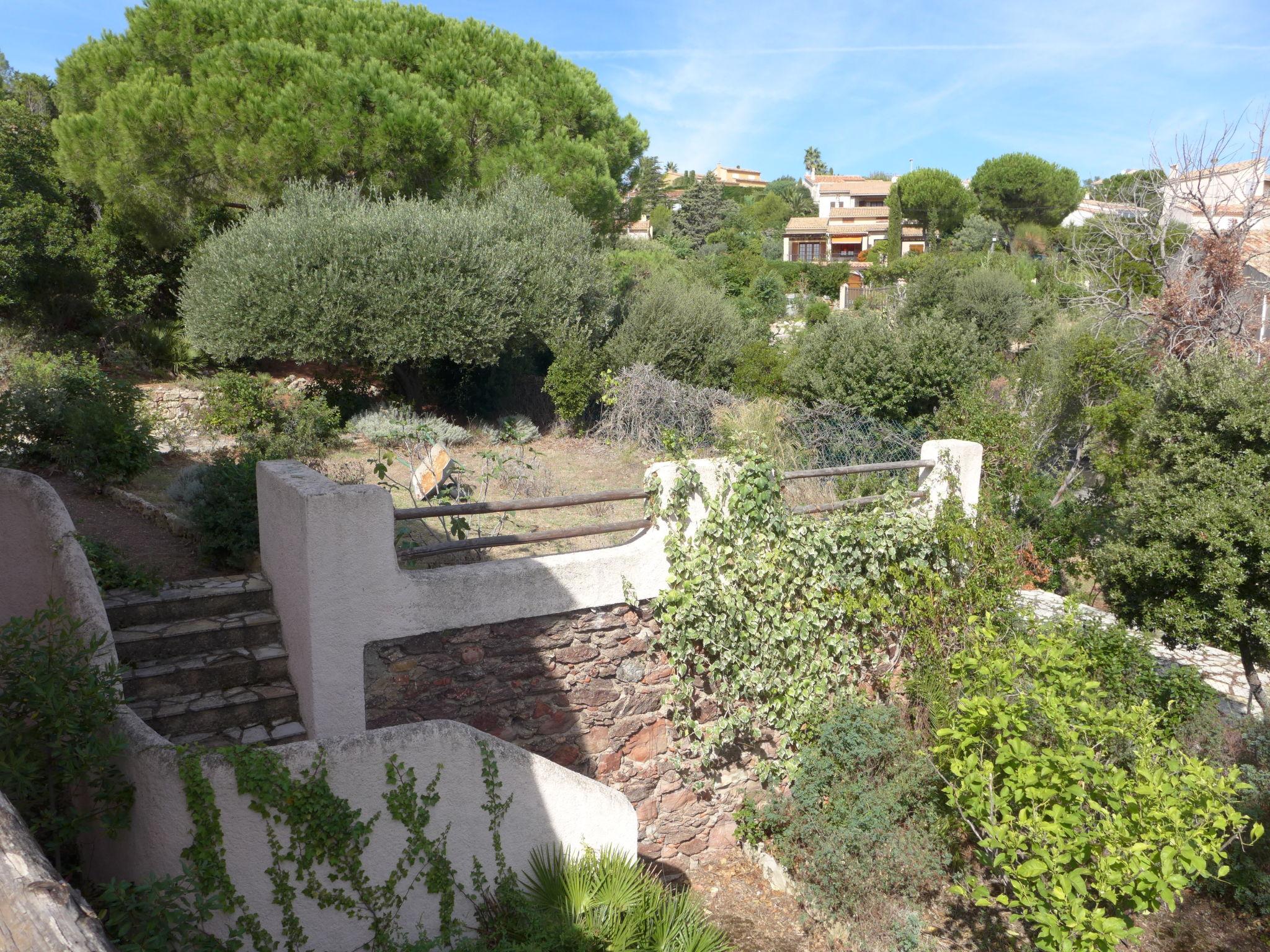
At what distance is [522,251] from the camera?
13258 millimetres

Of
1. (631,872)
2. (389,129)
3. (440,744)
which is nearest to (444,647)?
(440,744)

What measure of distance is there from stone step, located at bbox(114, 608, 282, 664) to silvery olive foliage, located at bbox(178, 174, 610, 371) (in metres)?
7.81

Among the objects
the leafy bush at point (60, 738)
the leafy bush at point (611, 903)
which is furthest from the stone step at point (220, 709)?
the leafy bush at point (611, 903)

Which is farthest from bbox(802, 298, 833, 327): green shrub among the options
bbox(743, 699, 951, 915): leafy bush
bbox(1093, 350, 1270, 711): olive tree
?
bbox(743, 699, 951, 915): leafy bush

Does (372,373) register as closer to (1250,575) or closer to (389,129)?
(389,129)

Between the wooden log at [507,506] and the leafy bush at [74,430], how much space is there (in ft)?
14.4

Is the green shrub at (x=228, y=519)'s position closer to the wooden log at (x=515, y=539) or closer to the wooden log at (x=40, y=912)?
the wooden log at (x=515, y=539)

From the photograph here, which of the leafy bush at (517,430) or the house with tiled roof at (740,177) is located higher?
the house with tiled roof at (740,177)

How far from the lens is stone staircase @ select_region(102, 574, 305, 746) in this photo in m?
4.02

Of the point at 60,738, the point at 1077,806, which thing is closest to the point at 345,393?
the point at 60,738

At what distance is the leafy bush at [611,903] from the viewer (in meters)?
A: 3.88

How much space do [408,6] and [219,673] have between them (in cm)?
1457

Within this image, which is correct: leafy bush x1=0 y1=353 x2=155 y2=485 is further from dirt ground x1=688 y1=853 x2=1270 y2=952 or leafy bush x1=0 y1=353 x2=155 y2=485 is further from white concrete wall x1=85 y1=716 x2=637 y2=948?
dirt ground x1=688 y1=853 x2=1270 y2=952

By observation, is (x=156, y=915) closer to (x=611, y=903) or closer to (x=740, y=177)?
(x=611, y=903)
